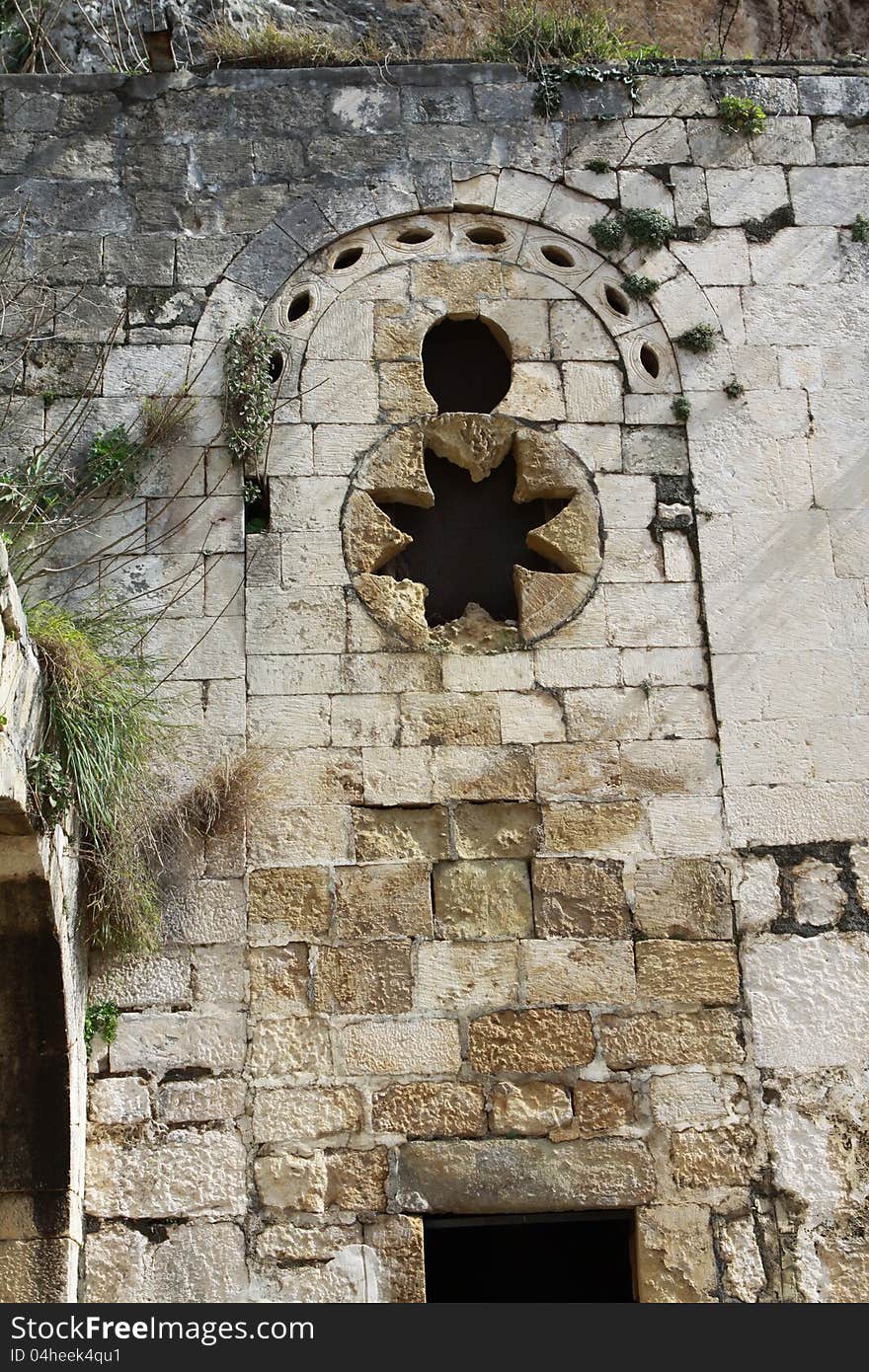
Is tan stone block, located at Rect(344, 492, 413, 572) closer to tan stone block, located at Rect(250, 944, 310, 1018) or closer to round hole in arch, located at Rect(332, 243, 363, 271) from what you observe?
round hole in arch, located at Rect(332, 243, 363, 271)

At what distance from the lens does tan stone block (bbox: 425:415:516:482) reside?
21.8ft

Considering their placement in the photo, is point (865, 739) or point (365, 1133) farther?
point (865, 739)

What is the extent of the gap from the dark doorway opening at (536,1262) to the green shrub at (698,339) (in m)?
3.87

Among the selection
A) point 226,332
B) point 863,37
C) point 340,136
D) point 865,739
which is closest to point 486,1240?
point 865,739

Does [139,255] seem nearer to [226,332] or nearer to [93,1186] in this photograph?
[226,332]

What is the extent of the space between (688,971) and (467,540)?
6.72 feet

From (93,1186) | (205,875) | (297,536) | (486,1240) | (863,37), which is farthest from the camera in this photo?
(863,37)

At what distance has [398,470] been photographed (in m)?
6.59

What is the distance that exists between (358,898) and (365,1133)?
88 centimetres

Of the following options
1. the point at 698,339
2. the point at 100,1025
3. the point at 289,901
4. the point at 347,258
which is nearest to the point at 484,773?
→ the point at 289,901

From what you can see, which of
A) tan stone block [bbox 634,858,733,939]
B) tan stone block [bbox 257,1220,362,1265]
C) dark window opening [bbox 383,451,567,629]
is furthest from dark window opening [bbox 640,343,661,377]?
tan stone block [bbox 257,1220,362,1265]

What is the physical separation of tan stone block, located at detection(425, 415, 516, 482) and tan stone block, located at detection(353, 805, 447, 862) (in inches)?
59.3

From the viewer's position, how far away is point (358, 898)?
20.0 ft

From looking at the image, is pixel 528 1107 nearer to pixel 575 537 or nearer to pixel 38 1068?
pixel 38 1068
